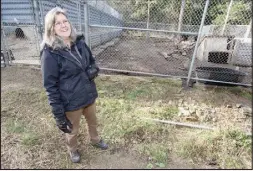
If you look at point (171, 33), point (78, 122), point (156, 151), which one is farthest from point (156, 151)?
point (171, 33)

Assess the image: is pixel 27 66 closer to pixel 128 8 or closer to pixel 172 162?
pixel 128 8

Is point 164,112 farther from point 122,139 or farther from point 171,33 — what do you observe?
point 171,33

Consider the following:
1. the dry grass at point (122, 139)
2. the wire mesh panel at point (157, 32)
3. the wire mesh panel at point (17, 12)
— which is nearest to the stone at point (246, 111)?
the dry grass at point (122, 139)

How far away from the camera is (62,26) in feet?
6.48

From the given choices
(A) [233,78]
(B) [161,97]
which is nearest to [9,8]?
(B) [161,97]

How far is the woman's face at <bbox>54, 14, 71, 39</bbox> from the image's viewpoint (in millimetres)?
1944

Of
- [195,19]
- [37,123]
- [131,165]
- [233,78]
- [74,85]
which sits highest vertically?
[195,19]

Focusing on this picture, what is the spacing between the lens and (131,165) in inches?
104

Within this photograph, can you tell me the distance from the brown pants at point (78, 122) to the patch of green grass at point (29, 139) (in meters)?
0.62

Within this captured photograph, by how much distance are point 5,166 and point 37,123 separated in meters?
0.85

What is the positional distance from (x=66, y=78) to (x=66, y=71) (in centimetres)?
8

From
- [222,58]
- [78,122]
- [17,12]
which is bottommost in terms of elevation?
[78,122]

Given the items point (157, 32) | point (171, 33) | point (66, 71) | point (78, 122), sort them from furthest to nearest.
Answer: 1. point (157, 32)
2. point (171, 33)
3. point (78, 122)
4. point (66, 71)

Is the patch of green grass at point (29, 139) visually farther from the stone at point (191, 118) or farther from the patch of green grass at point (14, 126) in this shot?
the stone at point (191, 118)
